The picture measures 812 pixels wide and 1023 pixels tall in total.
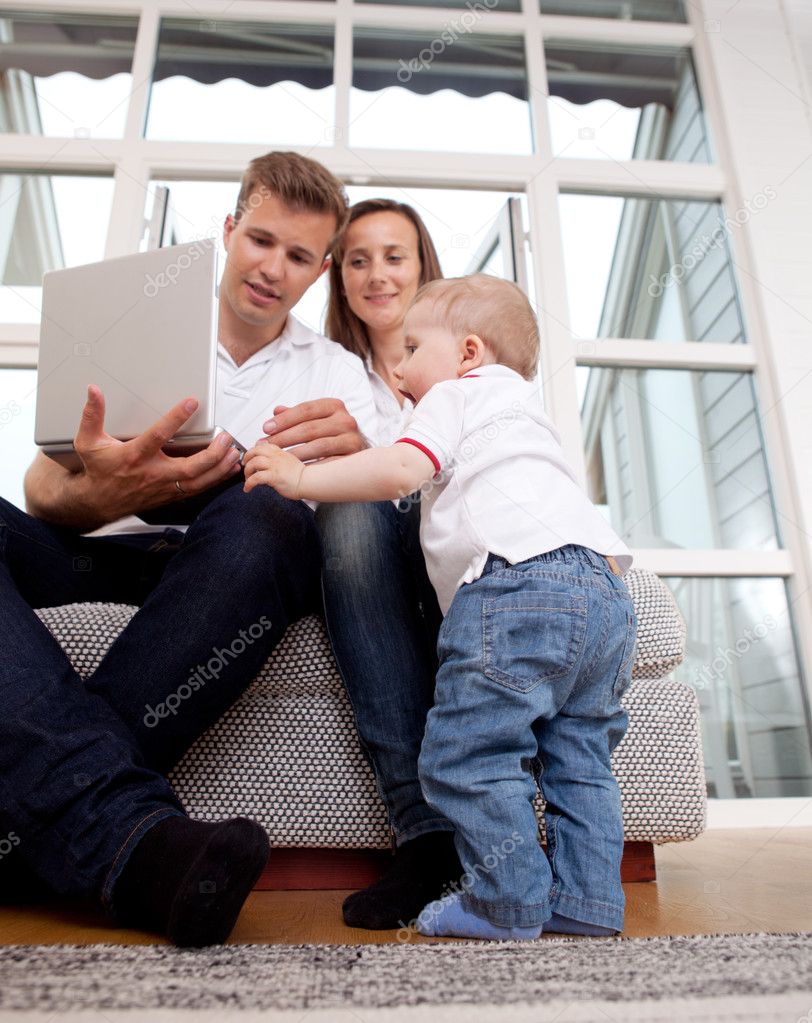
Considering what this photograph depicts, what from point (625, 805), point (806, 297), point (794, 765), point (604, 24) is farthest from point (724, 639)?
point (604, 24)

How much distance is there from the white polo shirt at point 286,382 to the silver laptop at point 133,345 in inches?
10.0

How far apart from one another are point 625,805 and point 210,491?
65 centimetres

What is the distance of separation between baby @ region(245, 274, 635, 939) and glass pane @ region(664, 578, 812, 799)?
1.48 m

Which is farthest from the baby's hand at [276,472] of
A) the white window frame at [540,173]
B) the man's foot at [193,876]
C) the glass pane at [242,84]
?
the glass pane at [242,84]

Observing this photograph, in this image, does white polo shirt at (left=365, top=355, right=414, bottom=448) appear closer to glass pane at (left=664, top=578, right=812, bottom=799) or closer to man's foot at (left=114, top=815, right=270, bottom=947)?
man's foot at (left=114, top=815, right=270, bottom=947)

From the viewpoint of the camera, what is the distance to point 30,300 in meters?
2.38

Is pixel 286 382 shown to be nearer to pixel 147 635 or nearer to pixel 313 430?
pixel 313 430

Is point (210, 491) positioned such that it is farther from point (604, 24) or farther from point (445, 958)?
point (604, 24)

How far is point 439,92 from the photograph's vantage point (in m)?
2.76
